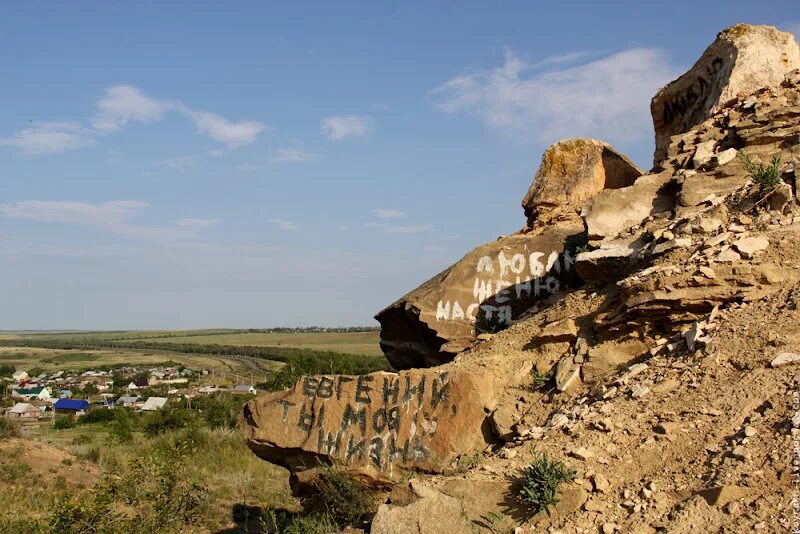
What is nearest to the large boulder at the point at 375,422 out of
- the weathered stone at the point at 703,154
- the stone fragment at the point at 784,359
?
the stone fragment at the point at 784,359

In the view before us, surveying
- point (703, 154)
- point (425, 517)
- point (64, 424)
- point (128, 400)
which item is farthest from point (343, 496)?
point (128, 400)

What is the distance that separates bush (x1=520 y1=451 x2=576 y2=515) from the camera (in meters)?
5.55

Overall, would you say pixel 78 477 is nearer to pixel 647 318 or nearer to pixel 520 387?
pixel 520 387

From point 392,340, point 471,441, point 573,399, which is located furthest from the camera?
point 392,340

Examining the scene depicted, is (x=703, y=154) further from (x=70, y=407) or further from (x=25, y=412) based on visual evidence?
(x=70, y=407)

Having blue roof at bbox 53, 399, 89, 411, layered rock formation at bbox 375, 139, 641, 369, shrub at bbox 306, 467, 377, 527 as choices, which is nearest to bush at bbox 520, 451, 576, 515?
shrub at bbox 306, 467, 377, 527

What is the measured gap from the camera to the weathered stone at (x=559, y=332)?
8.13 meters

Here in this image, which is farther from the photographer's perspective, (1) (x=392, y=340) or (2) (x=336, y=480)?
(1) (x=392, y=340)

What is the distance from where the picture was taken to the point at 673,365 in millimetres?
6625

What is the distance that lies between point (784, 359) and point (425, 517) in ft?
11.0

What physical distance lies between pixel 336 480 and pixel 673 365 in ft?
13.4

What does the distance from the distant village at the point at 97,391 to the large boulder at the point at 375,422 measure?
3120cm

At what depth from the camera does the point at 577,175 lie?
13047mm

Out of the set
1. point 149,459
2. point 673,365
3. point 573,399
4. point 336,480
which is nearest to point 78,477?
point 149,459
